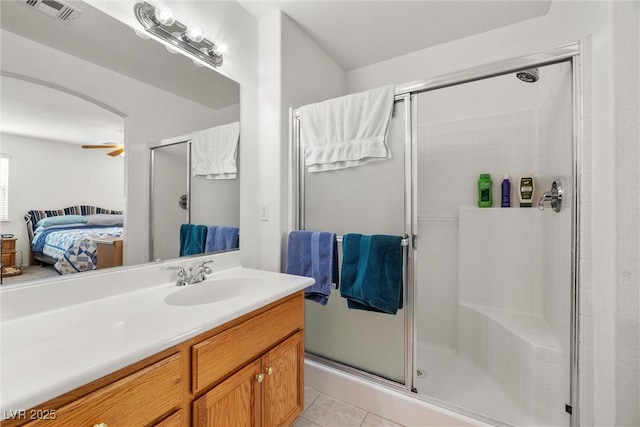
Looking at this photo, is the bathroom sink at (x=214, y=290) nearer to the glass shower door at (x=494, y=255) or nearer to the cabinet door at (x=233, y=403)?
the cabinet door at (x=233, y=403)

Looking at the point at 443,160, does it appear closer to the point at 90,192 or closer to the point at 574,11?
the point at 574,11

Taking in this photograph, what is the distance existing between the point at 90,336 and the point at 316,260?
107cm

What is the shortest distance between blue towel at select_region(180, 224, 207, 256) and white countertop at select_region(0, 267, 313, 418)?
30cm

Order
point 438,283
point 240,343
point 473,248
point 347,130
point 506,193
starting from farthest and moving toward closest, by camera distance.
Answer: point 438,283 → point 473,248 → point 506,193 → point 347,130 → point 240,343

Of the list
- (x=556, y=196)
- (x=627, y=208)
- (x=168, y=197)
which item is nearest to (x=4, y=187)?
(x=168, y=197)

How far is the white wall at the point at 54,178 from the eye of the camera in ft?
2.94

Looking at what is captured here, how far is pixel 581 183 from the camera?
1.13 m

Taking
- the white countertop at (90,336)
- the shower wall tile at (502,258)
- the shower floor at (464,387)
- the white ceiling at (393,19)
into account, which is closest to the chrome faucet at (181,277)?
the white countertop at (90,336)

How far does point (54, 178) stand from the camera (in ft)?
3.17

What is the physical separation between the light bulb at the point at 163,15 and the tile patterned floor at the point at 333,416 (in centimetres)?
214

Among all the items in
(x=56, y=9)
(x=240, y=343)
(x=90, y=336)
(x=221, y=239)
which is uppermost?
(x=56, y=9)

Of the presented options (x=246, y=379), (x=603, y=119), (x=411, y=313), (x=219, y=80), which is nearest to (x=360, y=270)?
(x=411, y=313)

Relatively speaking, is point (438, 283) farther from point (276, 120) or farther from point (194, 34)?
point (194, 34)

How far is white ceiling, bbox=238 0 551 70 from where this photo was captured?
1.70 metres
